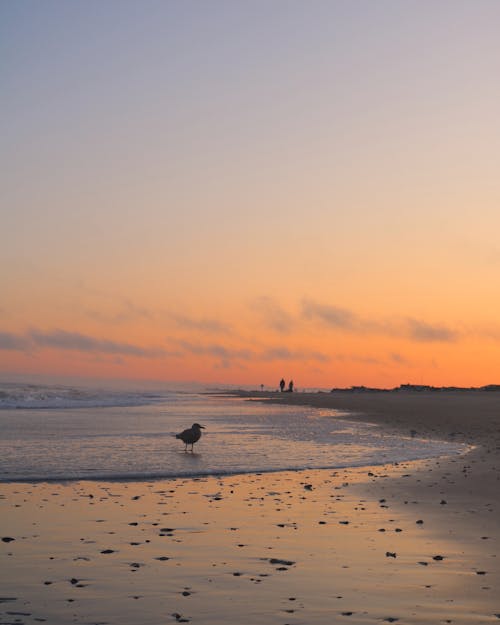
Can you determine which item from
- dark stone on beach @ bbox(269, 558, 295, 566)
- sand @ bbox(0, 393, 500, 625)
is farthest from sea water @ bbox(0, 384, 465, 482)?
dark stone on beach @ bbox(269, 558, 295, 566)

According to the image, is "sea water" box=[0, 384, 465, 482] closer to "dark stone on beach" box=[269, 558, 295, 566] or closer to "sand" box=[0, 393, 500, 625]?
"sand" box=[0, 393, 500, 625]

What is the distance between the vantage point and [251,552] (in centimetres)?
984

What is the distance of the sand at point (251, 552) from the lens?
24.4ft

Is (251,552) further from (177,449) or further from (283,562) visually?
(177,449)

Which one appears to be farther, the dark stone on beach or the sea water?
the sea water

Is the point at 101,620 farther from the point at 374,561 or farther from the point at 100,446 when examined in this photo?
the point at 100,446

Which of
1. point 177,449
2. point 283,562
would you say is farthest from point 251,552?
point 177,449

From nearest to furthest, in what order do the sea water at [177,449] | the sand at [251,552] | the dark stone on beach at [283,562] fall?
1. the sand at [251,552]
2. the dark stone on beach at [283,562]
3. the sea water at [177,449]

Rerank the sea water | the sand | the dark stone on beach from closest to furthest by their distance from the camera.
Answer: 1. the sand
2. the dark stone on beach
3. the sea water

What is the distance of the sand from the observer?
7.43 metres

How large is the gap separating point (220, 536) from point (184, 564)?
168cm

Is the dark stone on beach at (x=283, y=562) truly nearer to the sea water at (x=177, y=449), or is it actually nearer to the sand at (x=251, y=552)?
the sand at (x=251, y=552)

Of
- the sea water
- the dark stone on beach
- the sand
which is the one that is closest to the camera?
the sand

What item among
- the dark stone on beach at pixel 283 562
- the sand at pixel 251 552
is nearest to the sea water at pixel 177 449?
the sand at pixel 251 552
